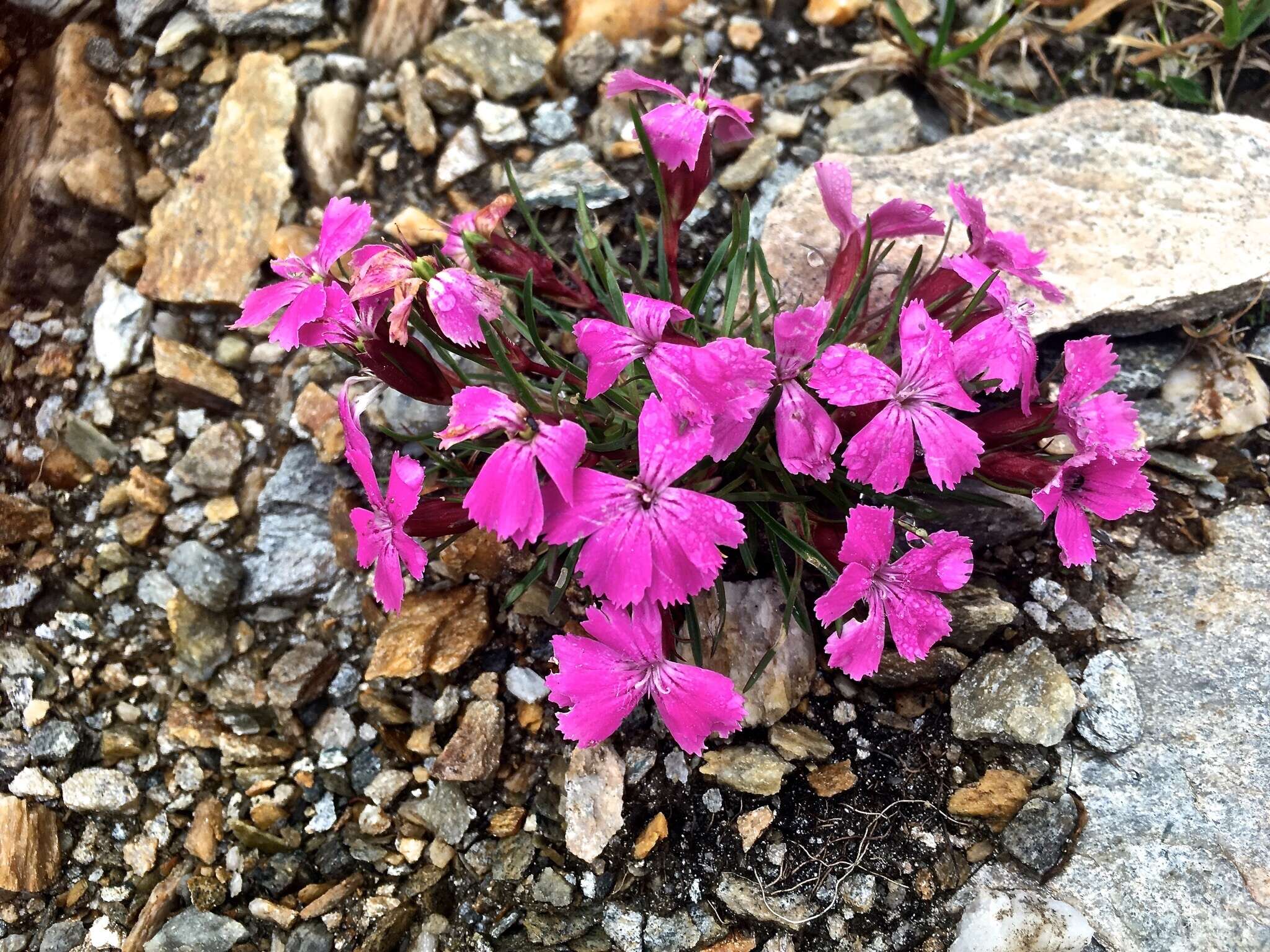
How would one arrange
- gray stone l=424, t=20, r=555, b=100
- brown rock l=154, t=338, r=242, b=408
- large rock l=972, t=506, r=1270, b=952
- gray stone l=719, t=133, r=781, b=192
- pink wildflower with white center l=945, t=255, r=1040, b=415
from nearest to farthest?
pink wildflower with white center l=945, t=255, r=1040, b=415, large rock l=972, t=506, r=1270, b=952, brown rock l=154, t=338, r=242, b=408, gray stone l=719, t=133, r=781, b=192, gray stone l=424, t=20, r=555, b=100

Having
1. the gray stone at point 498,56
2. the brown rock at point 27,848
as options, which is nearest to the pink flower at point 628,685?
the brown rock at point 27,848

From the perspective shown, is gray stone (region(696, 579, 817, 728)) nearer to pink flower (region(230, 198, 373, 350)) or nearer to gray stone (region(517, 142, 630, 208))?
pink flower (region(230, 198, 373, 350))

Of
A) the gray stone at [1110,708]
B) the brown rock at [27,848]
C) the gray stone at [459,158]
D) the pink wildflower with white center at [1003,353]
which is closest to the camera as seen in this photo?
the pink wildflower with white center at [1003,353]

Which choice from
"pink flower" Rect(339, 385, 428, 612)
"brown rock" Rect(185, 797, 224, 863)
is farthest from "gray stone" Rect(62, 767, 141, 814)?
"pink flower" Rect(339, 385, 428, 612)

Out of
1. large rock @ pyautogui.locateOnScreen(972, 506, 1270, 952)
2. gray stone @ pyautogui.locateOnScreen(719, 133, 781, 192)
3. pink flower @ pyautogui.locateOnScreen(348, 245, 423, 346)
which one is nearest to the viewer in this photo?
pink flower @ pyautogui.locateOnScreen(348, 245, 423, 346)

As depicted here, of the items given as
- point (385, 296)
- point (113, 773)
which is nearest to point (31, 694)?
point (113, 773)

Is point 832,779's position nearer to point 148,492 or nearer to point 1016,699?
point 1016,699

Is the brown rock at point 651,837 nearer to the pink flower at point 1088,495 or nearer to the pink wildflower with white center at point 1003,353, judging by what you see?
the pink flower at point 1088,495
